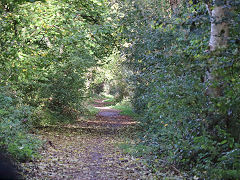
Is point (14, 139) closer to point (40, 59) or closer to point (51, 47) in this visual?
point (40, 59)

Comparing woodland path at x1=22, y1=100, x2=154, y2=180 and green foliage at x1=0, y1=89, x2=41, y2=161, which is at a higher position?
green foliage at x1=0, y1=89, x2=41, y2=161

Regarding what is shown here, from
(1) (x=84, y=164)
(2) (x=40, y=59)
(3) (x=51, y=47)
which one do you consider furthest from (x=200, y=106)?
(3) (x=51, y=47)

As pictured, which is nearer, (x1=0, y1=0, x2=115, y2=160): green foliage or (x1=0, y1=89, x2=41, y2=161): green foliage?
(x1=0, y1=89, x2=41, y2=161): green foliage

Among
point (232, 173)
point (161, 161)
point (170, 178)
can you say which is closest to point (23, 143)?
point (161, 161)

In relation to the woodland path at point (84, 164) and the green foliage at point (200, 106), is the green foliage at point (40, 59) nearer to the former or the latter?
the woodland path at point (84, 164)

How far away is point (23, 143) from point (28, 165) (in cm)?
157

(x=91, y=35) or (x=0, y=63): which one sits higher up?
(x=91, y=35)

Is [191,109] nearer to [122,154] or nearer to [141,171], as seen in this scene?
[141,171]

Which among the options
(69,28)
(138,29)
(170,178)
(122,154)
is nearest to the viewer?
(170,178)

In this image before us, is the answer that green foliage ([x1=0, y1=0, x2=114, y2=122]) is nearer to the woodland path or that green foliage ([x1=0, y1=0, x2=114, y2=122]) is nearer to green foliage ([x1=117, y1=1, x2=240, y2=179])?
the woodland path

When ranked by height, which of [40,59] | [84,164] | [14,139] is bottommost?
[84,164]

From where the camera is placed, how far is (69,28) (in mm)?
11562

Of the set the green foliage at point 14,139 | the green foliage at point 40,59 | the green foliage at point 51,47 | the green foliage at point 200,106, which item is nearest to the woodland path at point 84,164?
the green foliage at point 14,139

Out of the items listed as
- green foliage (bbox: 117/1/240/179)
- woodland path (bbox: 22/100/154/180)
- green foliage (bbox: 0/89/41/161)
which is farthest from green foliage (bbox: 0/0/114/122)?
green foliage (bbox: 117/1/240/179)
